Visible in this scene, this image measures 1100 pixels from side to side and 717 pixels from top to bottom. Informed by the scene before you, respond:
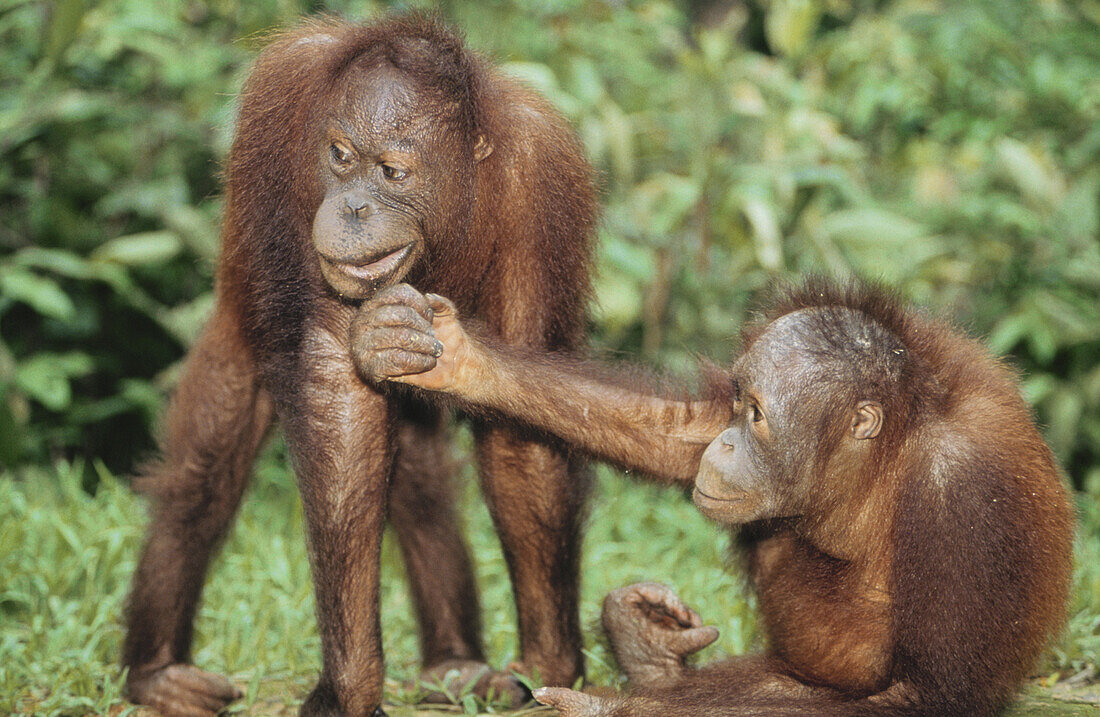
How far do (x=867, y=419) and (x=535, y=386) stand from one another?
83 centimetres

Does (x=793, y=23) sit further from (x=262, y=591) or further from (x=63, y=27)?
(x=262, y=591)

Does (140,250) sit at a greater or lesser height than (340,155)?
lesser

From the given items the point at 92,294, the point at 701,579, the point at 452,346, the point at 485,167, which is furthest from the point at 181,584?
the point at 92,294

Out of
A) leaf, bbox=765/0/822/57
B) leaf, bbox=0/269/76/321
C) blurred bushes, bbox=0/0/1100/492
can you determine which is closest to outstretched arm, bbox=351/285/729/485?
blurred bushes, bbox=0/0/1100/492

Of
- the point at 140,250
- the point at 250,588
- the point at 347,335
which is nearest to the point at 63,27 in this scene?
the point at 140,250

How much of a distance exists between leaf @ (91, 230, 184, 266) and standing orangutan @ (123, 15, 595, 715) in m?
1.78

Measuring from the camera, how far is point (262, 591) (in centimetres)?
423

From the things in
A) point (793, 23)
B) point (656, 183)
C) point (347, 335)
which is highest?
point (793, 23)

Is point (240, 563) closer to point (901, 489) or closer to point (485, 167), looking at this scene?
point (485, 167)

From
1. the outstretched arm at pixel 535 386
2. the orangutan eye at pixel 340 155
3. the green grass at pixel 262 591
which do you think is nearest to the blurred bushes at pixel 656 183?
the green grass at pixel 262 591

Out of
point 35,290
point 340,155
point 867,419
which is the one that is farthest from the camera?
point 35,290

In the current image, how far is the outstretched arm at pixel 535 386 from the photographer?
2670 mm

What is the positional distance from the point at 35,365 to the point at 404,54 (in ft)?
9.50

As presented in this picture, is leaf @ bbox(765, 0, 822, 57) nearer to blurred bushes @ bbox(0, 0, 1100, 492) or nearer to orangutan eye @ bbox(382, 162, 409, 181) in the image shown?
blurred bushes @ bbox(0, 0, 1100, 492)
